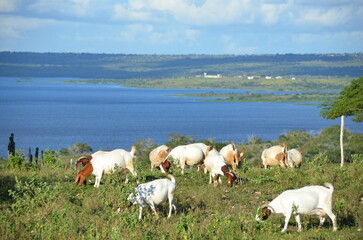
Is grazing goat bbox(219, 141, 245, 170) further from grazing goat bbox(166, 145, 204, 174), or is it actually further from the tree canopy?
the tree canopy

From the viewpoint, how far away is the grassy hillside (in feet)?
35.5

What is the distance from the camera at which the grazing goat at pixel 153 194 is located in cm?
1230

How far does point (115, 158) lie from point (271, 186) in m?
4.63

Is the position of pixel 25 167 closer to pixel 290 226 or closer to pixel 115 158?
pixel 115 158

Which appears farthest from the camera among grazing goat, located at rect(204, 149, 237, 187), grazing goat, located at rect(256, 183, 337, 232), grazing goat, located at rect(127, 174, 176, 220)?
grazing goat, located at rect(204, 149, 237, 187)

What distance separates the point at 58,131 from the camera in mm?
127125

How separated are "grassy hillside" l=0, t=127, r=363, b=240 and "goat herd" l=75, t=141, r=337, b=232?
0.27 m

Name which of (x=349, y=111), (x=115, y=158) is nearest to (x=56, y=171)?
(x=115, y=158)

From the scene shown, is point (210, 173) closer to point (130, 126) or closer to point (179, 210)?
point (179, 210)

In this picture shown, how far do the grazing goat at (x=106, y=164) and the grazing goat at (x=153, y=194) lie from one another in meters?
2.98

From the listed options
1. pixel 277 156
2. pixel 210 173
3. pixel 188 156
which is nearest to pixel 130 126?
pixel 277 156

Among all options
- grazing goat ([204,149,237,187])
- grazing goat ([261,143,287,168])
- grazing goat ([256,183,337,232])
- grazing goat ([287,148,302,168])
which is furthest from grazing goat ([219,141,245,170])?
grazing goat ([256,183,337,232])

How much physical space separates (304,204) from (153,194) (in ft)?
10.7

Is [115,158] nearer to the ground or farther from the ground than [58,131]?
farther from the ground
